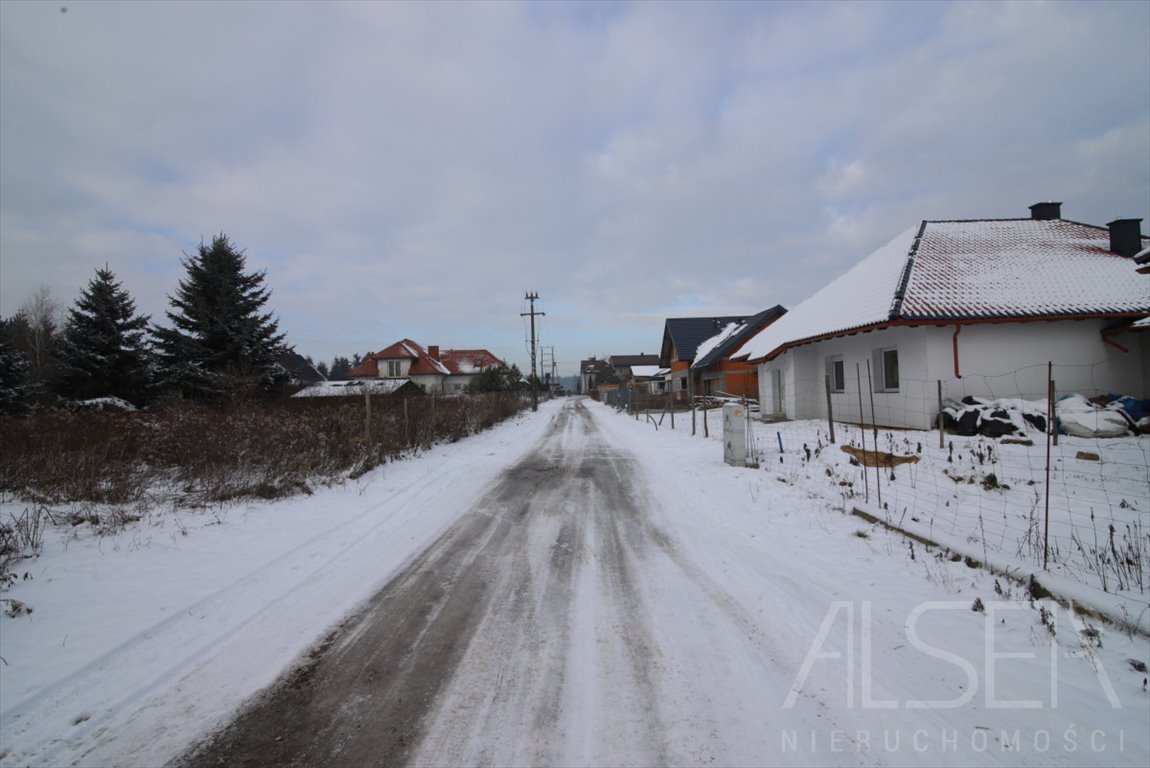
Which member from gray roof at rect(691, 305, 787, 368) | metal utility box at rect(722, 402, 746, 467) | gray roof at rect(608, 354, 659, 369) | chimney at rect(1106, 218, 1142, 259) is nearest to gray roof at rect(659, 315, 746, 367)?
gray roof at rect(691, 305, 787, 368)

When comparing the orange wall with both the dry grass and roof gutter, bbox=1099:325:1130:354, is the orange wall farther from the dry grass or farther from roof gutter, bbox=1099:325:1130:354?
the dry grass

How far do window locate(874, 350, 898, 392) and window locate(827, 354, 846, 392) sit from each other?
167 centimetres

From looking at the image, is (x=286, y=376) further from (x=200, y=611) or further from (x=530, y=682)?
(x=530, y=682)

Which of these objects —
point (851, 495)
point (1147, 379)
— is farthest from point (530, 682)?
point (1147, 379)

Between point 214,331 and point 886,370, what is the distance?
24932 mm

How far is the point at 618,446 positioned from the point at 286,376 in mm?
16077

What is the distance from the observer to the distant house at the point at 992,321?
481 inches

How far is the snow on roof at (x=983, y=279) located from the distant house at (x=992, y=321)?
5 cm

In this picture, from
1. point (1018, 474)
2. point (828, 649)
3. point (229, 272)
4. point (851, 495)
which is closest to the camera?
point (828, 649)

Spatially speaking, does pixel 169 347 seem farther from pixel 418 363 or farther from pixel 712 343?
pixel 418 363

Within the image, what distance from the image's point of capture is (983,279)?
13.7m

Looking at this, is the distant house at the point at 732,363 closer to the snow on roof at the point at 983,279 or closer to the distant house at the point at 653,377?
the snow on roof at the point at 983,279

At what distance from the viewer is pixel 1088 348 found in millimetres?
12430

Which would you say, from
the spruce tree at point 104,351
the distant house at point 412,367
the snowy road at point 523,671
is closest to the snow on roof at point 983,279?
the snowy road at point 523,671
